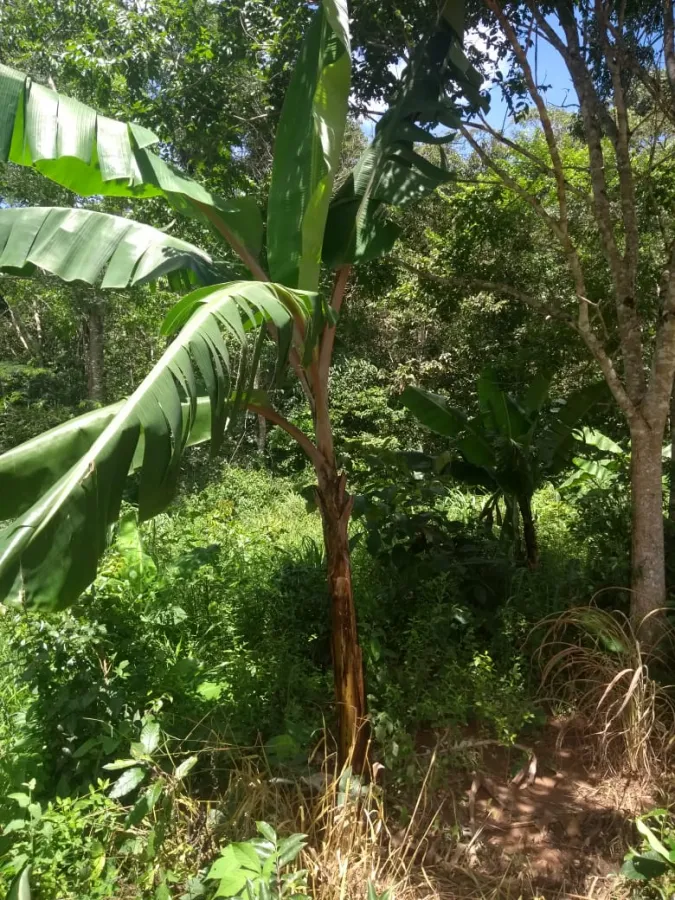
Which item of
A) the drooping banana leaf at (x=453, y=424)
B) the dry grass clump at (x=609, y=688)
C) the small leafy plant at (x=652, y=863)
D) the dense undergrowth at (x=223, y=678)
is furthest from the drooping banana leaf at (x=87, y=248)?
the small leafy plant at (x=652, y=863)

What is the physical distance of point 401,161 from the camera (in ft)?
10.4

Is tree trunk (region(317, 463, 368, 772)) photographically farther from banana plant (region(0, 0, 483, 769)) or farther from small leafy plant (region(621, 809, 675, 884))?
small leafy plant (region(621, 809, 675, 884))

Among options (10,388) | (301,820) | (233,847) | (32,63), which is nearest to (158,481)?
(233,847)

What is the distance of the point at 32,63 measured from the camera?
8.68 metres

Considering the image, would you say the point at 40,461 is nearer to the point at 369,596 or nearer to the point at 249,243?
the point at 249,243

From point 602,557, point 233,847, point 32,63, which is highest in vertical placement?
point 32,63

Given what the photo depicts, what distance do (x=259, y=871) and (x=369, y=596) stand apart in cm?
207

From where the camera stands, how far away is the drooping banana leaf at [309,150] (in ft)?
8.65

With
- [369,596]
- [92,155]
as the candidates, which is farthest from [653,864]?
[92,155]

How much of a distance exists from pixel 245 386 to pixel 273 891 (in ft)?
5.06

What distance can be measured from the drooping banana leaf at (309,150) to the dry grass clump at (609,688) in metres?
2.16

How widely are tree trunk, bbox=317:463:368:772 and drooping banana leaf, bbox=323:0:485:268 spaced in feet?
3.78

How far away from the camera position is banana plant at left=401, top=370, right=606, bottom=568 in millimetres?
4059

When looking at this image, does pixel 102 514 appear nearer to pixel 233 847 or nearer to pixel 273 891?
pixel 233 847
